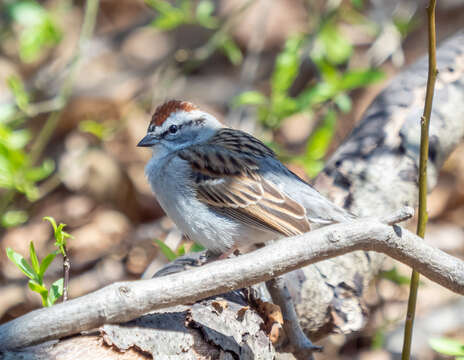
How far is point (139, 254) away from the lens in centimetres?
385

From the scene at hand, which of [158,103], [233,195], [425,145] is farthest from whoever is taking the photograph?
[158,103]

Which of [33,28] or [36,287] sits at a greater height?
[33,28]

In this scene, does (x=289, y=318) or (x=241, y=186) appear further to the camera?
(x=241, y=186)

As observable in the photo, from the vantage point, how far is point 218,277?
4.66 feet

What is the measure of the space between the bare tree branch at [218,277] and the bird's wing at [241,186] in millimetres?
652

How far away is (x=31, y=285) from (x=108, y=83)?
317 cm

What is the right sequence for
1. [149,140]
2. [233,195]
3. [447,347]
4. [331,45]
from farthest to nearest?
[331,45] < [149,140] < [233,195] < [447,347]

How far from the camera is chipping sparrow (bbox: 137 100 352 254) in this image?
2193mm

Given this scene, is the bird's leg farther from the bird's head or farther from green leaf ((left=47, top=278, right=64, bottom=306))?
the bird's head

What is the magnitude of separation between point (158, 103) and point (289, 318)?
2.65 meters

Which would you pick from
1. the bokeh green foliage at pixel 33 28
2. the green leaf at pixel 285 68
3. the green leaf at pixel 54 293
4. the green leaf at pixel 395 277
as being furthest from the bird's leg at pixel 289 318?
the bokeh green foliage at pixel 33 28

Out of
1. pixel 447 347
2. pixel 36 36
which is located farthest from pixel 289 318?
pixel 36 36

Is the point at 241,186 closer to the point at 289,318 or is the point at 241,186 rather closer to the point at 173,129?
the point at 173,129

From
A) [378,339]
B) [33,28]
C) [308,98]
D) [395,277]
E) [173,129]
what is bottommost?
[378,339]
